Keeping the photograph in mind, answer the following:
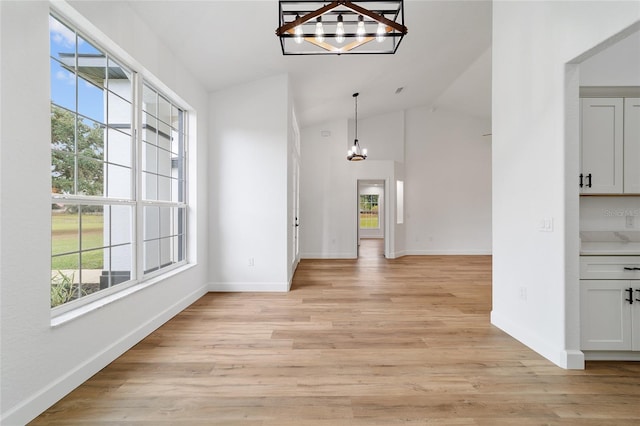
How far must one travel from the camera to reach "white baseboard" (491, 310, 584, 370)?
2406 mm

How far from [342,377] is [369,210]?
1291 centimetres

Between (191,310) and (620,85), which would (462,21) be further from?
(191,310)

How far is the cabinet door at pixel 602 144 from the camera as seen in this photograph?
2.68 m

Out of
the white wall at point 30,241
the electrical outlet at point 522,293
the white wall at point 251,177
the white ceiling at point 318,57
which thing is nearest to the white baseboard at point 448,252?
the white ceiling at point 318,57

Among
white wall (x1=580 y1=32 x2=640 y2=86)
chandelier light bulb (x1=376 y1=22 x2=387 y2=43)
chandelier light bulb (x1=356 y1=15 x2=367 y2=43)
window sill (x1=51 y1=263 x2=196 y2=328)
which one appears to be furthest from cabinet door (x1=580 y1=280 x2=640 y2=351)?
window sill (x1=51 y1=263 x2=196 y2=328)

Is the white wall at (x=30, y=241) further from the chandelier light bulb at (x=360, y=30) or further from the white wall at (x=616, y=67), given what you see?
the white wall at (x=616, y=67)

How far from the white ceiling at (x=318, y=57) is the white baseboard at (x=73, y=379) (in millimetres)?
2956

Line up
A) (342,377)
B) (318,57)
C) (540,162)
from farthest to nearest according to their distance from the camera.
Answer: (318,57) < (540,162) < (342,377)

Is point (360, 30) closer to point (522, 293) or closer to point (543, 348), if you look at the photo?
point (522, 293)

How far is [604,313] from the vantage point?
8.20ft

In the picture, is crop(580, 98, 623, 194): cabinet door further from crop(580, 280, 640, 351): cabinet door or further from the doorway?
the doorway

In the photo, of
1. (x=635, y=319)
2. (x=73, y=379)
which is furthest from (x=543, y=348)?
(x=73, y=379)

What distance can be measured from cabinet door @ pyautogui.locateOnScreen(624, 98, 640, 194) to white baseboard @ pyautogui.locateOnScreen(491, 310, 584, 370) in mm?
1498

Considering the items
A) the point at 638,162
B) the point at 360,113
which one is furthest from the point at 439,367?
the point at 360,113
